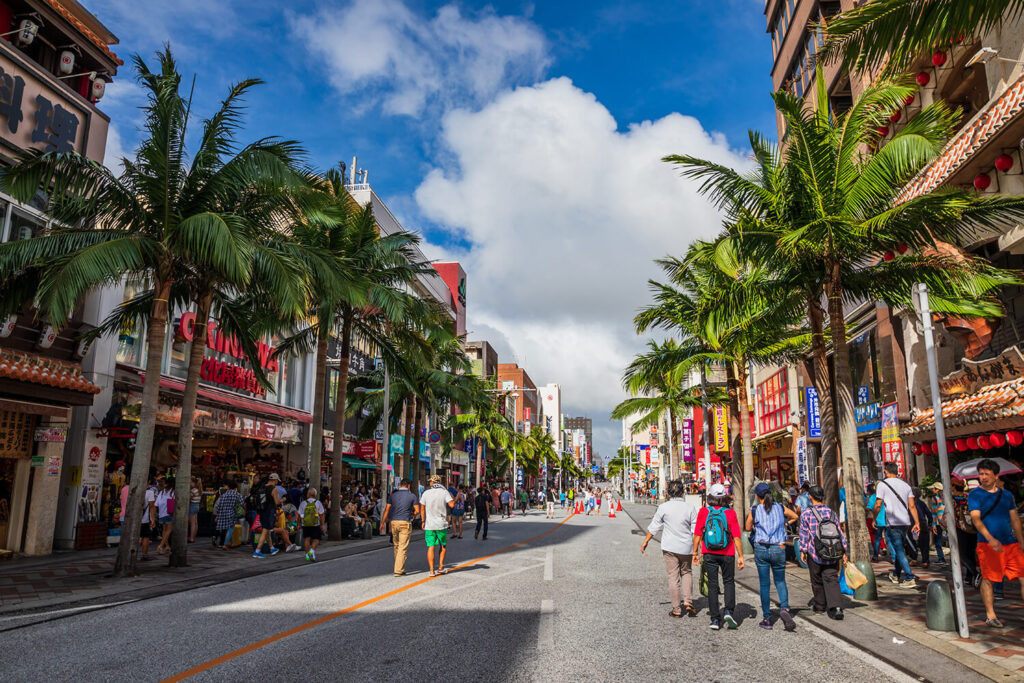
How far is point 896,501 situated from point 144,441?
13451 millimetres

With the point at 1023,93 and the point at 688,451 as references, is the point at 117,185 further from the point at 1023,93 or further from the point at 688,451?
the point at 688,451

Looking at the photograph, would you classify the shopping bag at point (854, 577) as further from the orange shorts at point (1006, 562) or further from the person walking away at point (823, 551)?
the orange shorts at point (1006, 562)

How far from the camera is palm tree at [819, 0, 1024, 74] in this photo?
21.7 ft

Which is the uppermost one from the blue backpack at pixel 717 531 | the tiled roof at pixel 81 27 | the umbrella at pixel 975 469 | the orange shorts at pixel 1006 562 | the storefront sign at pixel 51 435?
the tiled roof at pixel 81 27

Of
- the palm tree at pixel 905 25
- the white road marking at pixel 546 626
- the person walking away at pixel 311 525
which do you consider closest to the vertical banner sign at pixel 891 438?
the white road marking at pixel 546 626

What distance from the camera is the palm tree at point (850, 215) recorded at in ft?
37.9

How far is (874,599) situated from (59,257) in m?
14.0

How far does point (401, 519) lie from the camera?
13344 millimetres

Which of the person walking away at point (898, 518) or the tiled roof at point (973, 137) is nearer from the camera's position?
the person walking away at point (898, 518)

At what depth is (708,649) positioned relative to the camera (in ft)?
23.3

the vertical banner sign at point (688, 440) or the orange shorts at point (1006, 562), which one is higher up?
the vertical banner sign at point (688, 440)

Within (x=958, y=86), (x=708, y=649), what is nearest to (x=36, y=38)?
(x=708, y=649)

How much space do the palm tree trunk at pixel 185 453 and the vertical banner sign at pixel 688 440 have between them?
4943 cm

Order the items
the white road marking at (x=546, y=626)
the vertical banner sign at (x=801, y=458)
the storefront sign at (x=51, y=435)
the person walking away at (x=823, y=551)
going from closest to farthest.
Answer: the white road marking at (x=546, y=626), the person walking away at (x=823, y=551), the storefront sign at (x=51, y=435), the vertical banner sign at (x=801, y=458)
